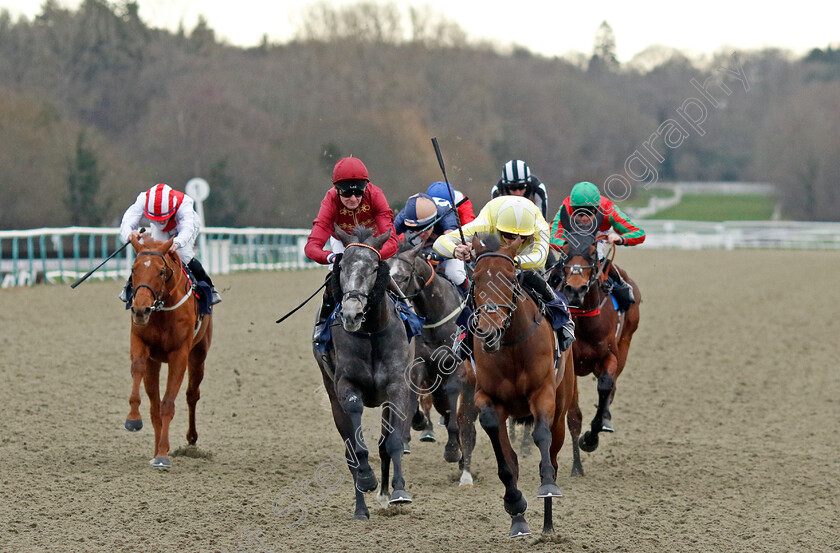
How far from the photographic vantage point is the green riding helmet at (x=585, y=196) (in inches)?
307

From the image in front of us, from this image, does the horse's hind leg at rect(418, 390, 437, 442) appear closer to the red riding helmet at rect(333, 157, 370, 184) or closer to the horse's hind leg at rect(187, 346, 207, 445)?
the horse's hind leg at rect(187, 346, 207, 445)

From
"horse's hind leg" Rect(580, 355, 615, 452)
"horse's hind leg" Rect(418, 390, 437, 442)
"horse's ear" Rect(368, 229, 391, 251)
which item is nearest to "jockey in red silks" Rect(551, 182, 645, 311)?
"horse's hind leg" Rect(580, 355, 615, 452)

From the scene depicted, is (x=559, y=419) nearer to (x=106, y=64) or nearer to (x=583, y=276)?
(x=583, y=276)

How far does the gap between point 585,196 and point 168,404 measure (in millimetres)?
3447

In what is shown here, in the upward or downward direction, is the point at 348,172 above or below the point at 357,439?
above

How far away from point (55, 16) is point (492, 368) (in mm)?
32628

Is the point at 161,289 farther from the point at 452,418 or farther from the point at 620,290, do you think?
the point at 620,290

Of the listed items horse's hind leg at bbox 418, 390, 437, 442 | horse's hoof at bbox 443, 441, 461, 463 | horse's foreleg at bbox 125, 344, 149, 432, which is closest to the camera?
horse's foreleg at bbox 125, 344, 149, 432

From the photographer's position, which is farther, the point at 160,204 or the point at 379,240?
the point at 160,204

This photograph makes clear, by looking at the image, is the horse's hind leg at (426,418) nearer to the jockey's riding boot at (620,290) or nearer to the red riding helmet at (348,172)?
the jockey's riding boot at (620,290)

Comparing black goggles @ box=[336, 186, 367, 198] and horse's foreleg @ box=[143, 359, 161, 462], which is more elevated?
black goggles @ box=[336, 186, 367, 198]

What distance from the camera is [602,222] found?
815 centimetres

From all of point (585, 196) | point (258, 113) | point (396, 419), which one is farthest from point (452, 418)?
point (258, 113)

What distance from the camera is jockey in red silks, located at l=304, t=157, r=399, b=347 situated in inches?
237
